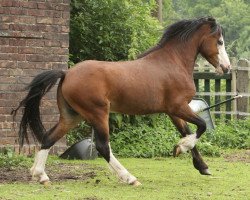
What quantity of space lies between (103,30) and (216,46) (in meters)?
4.47

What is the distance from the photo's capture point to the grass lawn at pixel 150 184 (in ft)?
25.8

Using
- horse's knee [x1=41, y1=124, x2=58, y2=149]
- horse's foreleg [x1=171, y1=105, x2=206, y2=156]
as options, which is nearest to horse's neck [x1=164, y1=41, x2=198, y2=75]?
horse's foreleg [x1=171, y1=105, x2=206, y2=156]

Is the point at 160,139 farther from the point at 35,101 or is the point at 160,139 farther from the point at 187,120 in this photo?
the point at 35,101

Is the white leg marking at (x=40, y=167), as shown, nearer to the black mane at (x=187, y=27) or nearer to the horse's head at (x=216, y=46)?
the black mane at (x=187, y=27)

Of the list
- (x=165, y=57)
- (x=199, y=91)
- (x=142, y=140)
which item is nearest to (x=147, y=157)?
(x=142, y=140)

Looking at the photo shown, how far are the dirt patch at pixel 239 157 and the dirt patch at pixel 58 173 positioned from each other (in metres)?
2.66

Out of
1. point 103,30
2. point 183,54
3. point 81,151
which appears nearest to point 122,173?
point 183,54

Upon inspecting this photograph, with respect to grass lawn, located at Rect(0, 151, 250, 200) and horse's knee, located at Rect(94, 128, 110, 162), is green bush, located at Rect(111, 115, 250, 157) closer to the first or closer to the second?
grass lawn, located at Rect(0, 151, 250, 200)

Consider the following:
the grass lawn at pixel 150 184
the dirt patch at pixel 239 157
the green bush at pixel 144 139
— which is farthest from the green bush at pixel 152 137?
the grass lawn at pixel 150 184

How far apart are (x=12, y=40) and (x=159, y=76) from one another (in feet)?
10.8

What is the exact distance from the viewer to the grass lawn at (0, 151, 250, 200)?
7875 mm

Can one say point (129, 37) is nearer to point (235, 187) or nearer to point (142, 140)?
point (142, 140)

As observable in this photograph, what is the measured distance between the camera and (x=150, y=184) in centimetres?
893

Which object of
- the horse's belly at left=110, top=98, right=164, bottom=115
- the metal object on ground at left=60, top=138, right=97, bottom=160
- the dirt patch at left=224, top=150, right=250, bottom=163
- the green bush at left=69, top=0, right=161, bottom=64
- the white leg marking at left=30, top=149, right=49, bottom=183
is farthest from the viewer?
the green bush at left=69, top=0, right=161, bottom=64
